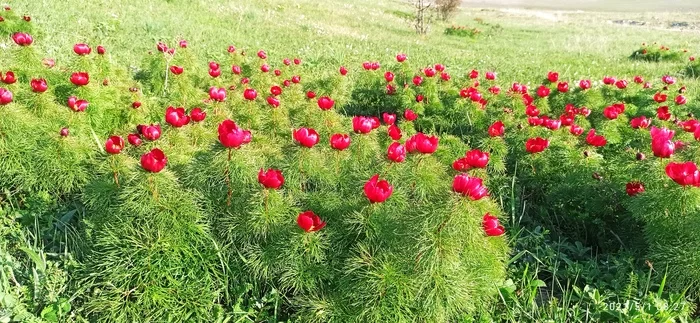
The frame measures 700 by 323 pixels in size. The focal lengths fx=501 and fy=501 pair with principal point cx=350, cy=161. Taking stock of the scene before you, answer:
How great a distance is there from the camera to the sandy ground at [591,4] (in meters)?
66.5

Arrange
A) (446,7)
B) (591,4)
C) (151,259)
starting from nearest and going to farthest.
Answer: (151,259)
(446,7)
(591,4)

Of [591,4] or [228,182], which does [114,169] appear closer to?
[228,182]

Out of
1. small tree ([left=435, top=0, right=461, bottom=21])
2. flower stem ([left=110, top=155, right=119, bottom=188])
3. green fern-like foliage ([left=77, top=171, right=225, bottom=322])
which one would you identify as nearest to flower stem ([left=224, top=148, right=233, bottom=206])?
green fern-like foliage ([left=77, top=171, right=225, bottom=322])

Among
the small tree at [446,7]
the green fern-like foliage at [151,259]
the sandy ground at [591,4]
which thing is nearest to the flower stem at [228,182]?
the green fern-like foliage at [151,259]

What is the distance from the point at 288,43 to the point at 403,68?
5.93 metres

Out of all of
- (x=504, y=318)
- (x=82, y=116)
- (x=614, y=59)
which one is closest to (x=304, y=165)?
(x=504, y=318)

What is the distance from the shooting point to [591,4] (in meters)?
74.6

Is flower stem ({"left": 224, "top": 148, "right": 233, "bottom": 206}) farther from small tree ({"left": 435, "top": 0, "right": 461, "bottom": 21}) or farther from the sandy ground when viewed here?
the sandy ground

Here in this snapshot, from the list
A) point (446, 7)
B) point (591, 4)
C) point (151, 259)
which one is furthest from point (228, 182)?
point (591, 4)

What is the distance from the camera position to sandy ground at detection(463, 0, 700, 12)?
6650 centimetres

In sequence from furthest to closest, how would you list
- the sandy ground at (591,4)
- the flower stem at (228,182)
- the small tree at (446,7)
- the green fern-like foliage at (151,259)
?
the sandy ground at (591,4), the small tree at (446,7), the flower stem at (228,182), the green fern-like foliage at (151,259)

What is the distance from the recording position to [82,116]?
3.70 m

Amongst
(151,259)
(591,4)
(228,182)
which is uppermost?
(228,182)

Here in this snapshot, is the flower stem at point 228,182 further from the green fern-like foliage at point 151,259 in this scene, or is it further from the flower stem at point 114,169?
the flower stem at point 114,169
